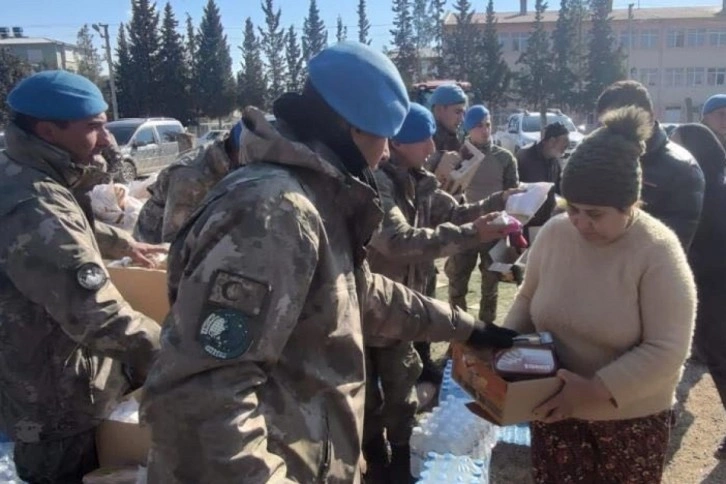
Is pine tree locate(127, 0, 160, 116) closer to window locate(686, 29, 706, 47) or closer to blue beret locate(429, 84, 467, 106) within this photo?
blue beret locate(429, 84, 467, 106)

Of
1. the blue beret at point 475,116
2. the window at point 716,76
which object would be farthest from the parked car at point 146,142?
the window at point 716,76

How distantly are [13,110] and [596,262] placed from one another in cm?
206

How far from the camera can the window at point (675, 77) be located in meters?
56.3

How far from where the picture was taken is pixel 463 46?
50875 millimetres

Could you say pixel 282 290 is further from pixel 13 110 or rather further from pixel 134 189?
pixel 134 189

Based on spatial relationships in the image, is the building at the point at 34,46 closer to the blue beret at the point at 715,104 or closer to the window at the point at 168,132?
the window at the point at 168,132

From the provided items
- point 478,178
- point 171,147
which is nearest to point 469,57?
point 171,147

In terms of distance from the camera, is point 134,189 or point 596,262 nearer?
point 596,262

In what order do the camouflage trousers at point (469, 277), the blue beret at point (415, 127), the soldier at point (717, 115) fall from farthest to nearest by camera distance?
the camouflage trousers at point (469, 277)
the soldier at point (717, 115)
the blue beret at point (415, 127)

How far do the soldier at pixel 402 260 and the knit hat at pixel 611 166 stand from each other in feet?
3.84

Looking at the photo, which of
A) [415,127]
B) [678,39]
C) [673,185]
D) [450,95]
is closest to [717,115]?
[450,95]

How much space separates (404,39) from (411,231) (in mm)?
54176

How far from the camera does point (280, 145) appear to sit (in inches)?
54.7

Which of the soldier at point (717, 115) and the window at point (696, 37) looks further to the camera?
the window at point (696, 37)
